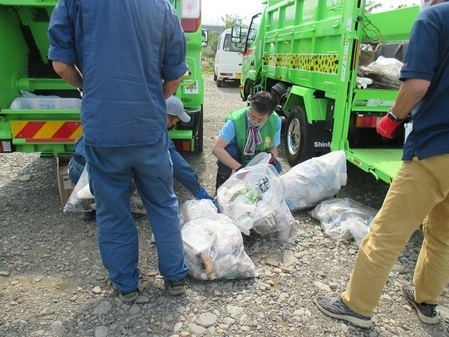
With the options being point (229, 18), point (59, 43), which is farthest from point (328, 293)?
point (229, 18)

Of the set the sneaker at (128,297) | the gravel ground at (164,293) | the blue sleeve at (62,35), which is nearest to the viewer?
the blue sleeve at (62,35)

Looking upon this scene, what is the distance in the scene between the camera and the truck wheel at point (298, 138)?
4.39 meters

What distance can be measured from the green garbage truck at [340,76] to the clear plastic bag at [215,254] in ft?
4.53

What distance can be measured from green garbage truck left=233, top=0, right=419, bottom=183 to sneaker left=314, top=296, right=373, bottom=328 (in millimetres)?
1261

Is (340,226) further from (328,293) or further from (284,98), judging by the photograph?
(284,98)

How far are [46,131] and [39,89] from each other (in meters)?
0.87

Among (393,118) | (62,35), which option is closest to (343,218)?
(393,118)

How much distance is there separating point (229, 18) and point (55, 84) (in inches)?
1100

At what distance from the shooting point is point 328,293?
2.45 metres

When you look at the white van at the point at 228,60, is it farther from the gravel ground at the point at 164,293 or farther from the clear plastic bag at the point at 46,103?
the gravel ground at the point at 164,293

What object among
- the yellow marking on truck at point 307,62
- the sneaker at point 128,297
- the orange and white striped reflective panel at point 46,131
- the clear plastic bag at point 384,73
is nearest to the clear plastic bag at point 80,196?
the orange and white striped reflective panel at point 46,131

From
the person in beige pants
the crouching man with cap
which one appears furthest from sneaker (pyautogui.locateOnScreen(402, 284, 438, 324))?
the crouching man with cap

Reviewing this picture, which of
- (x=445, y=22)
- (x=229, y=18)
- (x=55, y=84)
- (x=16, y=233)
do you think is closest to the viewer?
(x=445, y=22)

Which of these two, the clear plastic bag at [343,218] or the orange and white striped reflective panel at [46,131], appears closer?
the clear plastic bag at [343,218]
